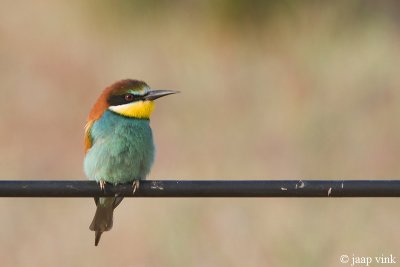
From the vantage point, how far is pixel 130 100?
3.22 m

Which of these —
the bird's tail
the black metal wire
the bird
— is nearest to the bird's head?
the bird

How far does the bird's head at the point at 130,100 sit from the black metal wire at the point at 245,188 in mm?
1060

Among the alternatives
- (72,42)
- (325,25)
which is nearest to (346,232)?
(325,25)

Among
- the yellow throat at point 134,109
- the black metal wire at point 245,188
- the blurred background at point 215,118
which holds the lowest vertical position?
the blurred background at point 215,118

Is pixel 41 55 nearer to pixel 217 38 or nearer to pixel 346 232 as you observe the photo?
pixel 217 38

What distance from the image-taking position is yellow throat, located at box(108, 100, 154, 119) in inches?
126

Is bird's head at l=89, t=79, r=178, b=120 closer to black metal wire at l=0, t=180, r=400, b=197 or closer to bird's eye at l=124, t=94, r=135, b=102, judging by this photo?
bird's eye at l=124, t=94, r=135, b=102

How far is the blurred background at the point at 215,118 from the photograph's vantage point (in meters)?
5.47

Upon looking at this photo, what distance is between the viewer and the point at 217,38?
338 inches

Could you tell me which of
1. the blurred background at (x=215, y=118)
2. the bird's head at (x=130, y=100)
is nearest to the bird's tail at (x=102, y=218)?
the bird's head at (x=130, y=100)

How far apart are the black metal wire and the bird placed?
0.92 m

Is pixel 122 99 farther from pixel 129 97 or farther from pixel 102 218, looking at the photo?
pixel 102 218

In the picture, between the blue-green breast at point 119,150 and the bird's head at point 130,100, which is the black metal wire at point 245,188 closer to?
the blue-green breast at point 119,150

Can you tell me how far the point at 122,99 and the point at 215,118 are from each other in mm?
3990
